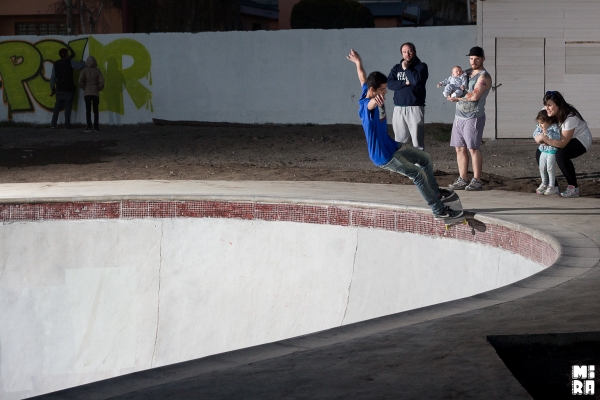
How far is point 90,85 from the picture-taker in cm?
1927

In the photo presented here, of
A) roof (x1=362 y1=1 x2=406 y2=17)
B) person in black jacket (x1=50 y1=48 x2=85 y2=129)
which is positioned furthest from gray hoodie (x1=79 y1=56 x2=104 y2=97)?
roof (x1=362 y1=1 x2=406 y2=17)

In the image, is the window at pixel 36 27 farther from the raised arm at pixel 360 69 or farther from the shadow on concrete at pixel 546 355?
the shadow on concrete at pixel 546 355

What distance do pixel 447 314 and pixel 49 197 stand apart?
6268mm

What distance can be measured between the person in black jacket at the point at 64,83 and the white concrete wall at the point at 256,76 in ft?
1.38

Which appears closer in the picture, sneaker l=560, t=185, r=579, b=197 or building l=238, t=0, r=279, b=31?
sneaker l=560, t=185, r=579, b=197

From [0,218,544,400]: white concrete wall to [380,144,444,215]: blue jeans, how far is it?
741 millimetres

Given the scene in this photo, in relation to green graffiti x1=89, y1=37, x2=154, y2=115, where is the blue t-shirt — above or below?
below

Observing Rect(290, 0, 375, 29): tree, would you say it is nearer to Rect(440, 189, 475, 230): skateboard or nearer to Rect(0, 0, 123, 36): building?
Rect(0, 0, 123, 36): building

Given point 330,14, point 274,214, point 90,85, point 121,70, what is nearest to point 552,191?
point 274,214

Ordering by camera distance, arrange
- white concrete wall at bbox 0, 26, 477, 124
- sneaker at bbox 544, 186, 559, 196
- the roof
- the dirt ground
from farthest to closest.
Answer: the roof < white concrete wall at bbox 0, 26, 477, 124 < the dirt ground < sneaker at bbox 544, 186, 559, 196

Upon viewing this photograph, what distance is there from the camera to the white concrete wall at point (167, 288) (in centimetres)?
821

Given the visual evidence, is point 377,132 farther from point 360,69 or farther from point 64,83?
point 64,83

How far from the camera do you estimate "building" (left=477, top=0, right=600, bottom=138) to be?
16969 mm

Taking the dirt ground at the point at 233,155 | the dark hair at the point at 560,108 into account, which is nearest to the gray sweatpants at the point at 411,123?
the dirt ground at the point at 233,155
